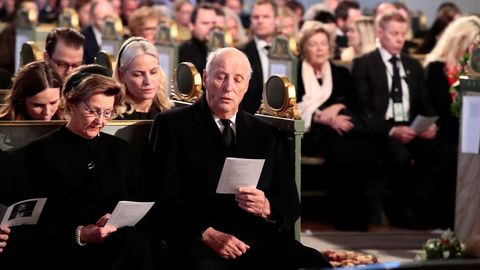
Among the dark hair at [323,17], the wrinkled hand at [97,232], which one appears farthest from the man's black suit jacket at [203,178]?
the dark hair at [323,17]

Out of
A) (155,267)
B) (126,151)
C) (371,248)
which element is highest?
(126,151)

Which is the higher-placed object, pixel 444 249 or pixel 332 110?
pixel 332 110

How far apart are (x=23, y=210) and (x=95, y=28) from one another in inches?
263

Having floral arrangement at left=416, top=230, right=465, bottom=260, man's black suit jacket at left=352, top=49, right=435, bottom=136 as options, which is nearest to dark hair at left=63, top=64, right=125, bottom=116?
floral arrangement at left=416, top=230, right=465, bottom=260

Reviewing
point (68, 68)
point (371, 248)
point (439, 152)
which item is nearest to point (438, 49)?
point (439, 152)

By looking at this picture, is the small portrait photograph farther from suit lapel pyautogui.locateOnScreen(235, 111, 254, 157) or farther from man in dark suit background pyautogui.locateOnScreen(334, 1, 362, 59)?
man in dark suit background pyautogui.locateOnScreen(334, 1, 362, 59)

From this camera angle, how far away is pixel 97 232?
5051 mm

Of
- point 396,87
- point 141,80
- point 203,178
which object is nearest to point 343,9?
point 396,87

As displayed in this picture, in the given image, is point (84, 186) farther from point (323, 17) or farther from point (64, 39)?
point (323, 17)

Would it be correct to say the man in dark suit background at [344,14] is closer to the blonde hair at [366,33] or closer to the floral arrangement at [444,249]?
the blonde hair at [366,33]

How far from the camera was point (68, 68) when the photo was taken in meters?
7.16

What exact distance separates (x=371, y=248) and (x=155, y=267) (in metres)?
3.45

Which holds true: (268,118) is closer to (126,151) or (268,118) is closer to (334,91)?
(126,151)

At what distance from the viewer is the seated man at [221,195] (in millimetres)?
5230
